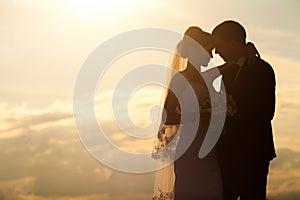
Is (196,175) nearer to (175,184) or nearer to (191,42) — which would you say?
(175,184)

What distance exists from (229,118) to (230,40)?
1.25ft

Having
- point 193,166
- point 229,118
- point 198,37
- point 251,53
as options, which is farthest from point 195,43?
point 193,166

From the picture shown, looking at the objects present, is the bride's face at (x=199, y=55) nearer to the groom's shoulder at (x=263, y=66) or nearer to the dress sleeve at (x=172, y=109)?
the dress sleeve at (x=172, y=109)

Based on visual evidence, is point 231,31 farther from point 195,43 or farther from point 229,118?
point 229,118

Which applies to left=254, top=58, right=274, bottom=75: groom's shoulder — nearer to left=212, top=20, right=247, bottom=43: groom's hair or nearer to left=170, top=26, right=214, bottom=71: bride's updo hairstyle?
left=212, top=20, right=247, bottom=43: groom's hair

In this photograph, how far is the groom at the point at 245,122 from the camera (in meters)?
2.80

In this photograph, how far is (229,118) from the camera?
2818mm

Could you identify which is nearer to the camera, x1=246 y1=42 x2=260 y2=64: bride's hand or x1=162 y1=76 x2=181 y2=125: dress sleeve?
x1=246 y1=42 x2=260 y2=64: bride's hand

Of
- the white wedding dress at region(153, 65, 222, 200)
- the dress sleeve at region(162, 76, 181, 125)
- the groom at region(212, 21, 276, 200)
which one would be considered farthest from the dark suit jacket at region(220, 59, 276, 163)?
the dress sleeve at region(162, 76, 181, 125)

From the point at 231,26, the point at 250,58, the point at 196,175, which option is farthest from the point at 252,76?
the point at 196,175

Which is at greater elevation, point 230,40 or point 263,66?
point 230,40

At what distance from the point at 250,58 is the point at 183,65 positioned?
377 mm

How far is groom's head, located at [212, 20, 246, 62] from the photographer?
284cm

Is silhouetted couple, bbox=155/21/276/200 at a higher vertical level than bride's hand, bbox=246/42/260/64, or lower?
lower
